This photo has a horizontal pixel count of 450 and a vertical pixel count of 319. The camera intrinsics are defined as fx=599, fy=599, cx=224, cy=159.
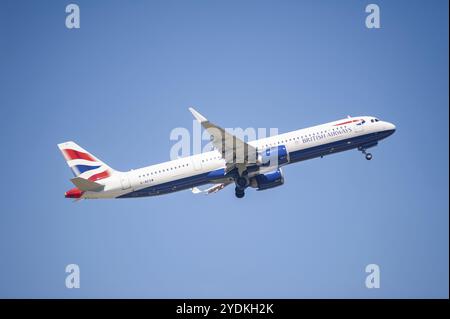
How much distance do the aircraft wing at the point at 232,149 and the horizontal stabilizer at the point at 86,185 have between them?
1190cm

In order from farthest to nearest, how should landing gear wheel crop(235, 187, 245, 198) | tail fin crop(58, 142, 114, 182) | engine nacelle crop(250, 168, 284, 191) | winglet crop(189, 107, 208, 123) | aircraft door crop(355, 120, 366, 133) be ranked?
landing gear wheel crop(235, 187, 245, 198) < aircraft door crop(355, 120, 366, 133) < engine nacelle crop(250, 168, 284, 191) < tail fin crop(58, 142, 114, 182) < winglet crop(189, 107, 208, 123)

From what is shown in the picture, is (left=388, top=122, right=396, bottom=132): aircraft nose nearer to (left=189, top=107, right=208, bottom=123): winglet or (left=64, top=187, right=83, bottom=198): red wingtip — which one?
(left=189, top=107, right=208, bottom=123): winglet

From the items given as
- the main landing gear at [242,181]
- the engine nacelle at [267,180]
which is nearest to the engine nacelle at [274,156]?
the main landing gear at [242,181]

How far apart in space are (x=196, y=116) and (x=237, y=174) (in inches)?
381

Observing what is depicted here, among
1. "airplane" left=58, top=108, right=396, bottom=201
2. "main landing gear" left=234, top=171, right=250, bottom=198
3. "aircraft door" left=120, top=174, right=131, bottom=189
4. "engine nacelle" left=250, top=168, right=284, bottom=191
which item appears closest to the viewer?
"airplane" left=58, top=108, right=396, bottom=201

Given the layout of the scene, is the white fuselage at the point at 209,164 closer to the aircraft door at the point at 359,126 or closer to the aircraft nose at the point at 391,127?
the aircraft door at the point at 359,126

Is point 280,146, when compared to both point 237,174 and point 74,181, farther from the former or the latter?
point 74,181

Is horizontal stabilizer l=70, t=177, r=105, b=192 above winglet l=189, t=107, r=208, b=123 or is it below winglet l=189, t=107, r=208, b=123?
below

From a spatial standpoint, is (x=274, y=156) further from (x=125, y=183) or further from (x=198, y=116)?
(x=125, y=183)

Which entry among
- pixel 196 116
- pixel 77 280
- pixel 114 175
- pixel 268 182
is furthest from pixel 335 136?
pixel 77 280

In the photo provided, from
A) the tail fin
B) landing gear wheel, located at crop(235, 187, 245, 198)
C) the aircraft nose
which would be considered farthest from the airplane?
the aircraft nose

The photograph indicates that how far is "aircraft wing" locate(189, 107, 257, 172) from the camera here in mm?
56697
